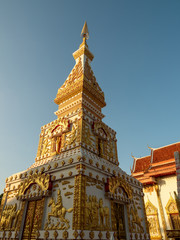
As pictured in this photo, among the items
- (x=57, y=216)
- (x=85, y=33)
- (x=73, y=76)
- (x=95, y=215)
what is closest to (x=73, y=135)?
(x=57, y=216)

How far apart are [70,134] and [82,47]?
9961mm

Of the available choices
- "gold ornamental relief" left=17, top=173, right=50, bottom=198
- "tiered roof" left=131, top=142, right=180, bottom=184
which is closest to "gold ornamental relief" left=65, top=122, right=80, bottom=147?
"gold ornamental relief" left=17, top=173, right=50, bottom=198

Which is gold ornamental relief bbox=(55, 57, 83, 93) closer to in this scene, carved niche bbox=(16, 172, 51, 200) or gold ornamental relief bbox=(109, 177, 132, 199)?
carved niche bbox=(16, 172, 51, 200)

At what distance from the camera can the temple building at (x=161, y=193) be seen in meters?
16.1

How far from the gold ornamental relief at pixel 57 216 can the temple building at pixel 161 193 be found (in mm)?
11119

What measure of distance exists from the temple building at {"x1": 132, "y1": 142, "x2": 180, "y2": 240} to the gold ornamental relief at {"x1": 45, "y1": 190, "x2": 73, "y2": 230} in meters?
11.1

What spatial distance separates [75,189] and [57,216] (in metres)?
1.47

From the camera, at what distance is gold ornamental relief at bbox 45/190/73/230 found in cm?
751

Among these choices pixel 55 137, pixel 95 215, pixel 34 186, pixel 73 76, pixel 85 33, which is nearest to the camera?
pixel 95 215

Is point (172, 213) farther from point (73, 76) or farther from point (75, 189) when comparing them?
point (73, 76)

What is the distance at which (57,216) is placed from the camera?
7871mm

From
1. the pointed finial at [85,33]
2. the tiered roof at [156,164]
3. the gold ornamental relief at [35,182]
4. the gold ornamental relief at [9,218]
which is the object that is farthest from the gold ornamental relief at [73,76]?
the tiered roof at [156,164]

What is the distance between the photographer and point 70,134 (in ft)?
37.0

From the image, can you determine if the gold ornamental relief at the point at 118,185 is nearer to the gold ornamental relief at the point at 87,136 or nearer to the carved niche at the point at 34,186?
the gold ornamental relief at the point at 87,136
